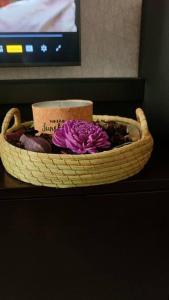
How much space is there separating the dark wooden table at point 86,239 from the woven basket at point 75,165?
15 mm

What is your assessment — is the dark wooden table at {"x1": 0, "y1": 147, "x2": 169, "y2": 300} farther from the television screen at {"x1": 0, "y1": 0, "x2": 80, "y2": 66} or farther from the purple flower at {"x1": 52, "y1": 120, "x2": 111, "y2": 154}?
the television screen at {"x1": 0, "y1": 0, "x2": 80, "y2": 66}

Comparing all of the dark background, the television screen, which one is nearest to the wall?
the television screen

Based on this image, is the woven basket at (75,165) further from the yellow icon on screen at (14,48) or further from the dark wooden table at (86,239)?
the yellow icon on screen at (14,48)

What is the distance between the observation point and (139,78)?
0.80m

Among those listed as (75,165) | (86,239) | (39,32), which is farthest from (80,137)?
(39,32)

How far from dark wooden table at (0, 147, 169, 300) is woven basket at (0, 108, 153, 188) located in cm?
1

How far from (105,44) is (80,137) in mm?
392

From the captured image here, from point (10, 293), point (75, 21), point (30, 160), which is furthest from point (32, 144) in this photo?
point (75, 21)

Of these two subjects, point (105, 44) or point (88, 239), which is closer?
point (88, 239)

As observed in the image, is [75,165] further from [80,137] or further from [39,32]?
[39,32]

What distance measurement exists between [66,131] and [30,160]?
0.26 feet

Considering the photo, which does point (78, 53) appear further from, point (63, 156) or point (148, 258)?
point (148, 258)

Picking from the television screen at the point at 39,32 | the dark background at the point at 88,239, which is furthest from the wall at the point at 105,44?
the dark background at the point at 88,239

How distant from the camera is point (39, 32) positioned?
743mm
